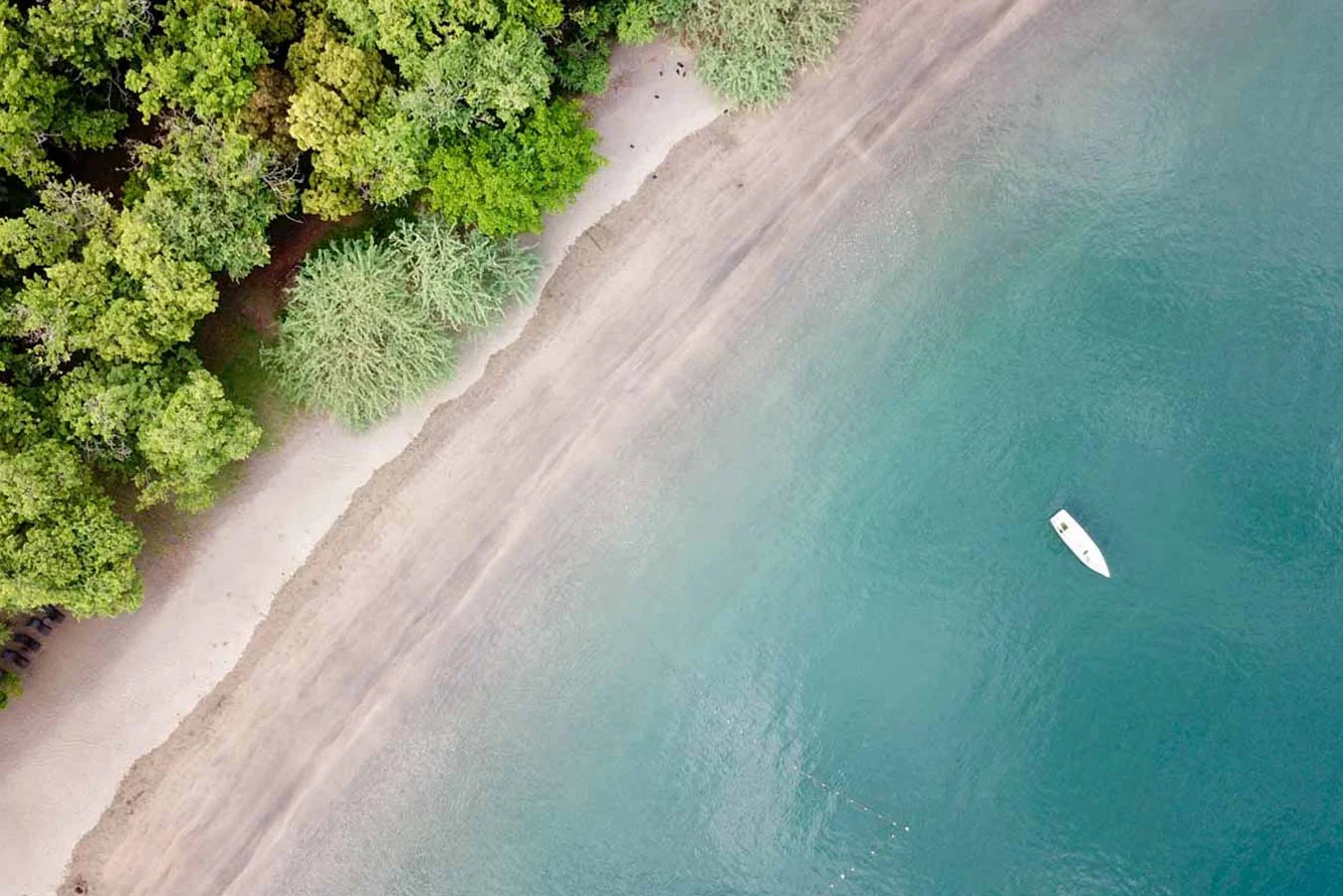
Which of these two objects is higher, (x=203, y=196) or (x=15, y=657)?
(x=203, y=196)

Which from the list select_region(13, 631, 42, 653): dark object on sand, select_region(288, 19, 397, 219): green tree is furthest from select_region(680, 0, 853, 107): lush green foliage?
select_region(13, 631, 42, 653): dark object on sand

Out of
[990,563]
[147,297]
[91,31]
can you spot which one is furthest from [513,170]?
[990,563]

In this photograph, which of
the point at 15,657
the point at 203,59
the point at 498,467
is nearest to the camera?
the point at 203,59

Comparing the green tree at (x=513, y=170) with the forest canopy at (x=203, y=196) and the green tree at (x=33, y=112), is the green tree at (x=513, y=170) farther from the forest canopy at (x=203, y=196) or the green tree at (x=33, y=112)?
the green tree at (x=33, y=112)

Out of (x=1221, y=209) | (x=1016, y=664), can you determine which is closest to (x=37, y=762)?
(x=1016, y=664)

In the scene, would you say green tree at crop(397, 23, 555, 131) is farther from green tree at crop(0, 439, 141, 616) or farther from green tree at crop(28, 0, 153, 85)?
green tree at crop(0, 439, 141, 616)

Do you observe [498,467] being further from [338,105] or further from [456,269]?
[338,105]
